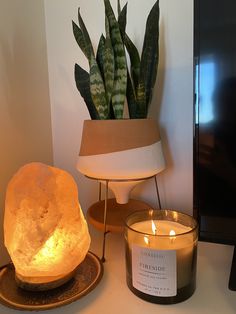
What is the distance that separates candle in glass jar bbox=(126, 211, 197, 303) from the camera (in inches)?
17.6

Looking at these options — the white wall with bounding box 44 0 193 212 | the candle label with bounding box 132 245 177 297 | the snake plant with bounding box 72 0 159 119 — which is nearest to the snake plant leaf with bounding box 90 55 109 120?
the snake plant with bounding box 72 0 159 119

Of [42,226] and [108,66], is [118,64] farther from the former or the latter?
[42,226]

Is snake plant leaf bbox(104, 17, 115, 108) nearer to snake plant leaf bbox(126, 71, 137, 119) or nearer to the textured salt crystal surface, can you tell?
snake plant leaf bbox(126, 71, 137, 119)

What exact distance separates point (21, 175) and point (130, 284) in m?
0.27

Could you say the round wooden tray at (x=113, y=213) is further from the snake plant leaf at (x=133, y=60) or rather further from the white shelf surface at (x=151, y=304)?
the snake plant leaf at (x=133, y=60)

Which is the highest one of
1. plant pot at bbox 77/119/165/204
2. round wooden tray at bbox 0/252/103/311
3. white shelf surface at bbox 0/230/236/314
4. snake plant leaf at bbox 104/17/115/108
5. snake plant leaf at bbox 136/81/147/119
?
snake plant leaf at bbox 104/17/115/108

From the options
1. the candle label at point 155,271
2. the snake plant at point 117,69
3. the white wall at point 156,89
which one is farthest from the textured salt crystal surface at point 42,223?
the white wall at point 156,89

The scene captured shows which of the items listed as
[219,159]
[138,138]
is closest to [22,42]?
[138,138]

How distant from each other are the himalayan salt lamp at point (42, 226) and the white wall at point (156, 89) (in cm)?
35

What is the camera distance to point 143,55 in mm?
627

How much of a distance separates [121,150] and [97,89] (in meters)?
0.14

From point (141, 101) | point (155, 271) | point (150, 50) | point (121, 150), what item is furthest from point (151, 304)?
point (150, 50)

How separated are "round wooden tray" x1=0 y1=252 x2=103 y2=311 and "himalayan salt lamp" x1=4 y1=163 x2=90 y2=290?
0.02 meters

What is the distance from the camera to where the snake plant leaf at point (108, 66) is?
0.59m
